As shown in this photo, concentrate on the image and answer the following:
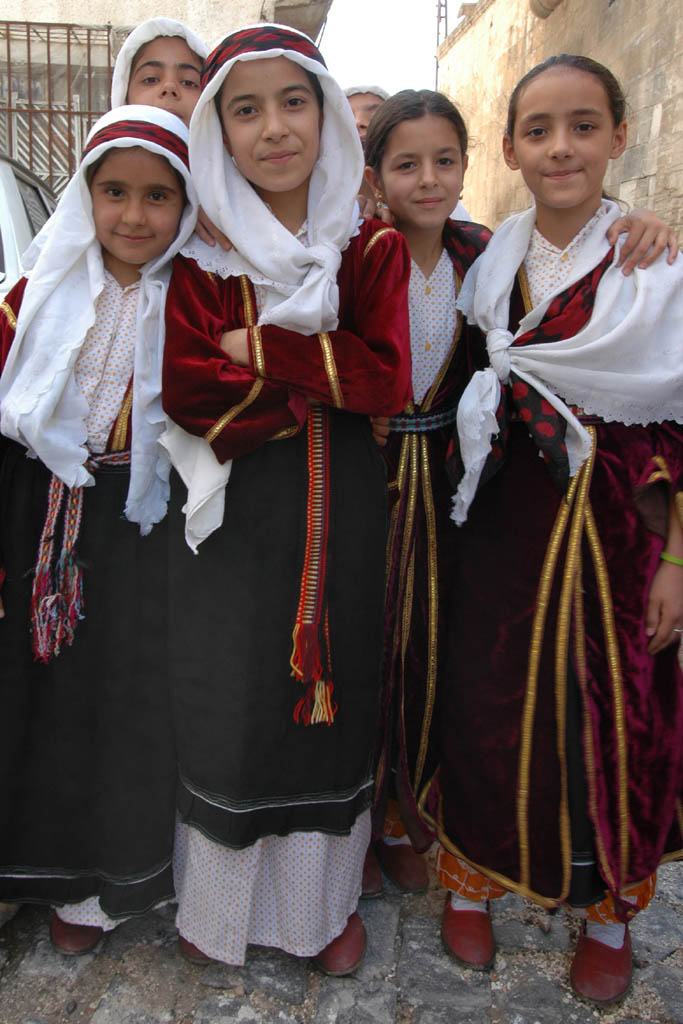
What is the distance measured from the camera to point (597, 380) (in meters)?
1.58

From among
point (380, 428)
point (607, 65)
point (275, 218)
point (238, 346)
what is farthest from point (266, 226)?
point (607, 65)

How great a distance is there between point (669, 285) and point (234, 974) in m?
1.75

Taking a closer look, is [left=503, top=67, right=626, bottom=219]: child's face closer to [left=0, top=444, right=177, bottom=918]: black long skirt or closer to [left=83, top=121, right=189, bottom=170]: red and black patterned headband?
[left=83, top=121, right=189, bottom=170]: red and black patterned headband

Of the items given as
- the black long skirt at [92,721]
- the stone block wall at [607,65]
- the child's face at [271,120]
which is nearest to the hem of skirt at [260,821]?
the black long skirt at [92,721]

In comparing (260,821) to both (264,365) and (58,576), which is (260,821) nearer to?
(58,576)

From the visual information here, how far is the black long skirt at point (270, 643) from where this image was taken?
162 cm

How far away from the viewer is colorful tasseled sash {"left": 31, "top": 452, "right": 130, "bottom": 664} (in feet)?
5.49

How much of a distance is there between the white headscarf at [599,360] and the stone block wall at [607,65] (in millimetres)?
1451

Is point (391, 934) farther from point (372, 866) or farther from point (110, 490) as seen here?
point (110, 490)

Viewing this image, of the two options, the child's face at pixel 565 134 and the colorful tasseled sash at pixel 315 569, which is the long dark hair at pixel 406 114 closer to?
the child's face at pixel 565 134

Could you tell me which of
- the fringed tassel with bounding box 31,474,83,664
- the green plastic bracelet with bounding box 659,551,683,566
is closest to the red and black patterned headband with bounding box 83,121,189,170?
the fringed tassel with bounding box 31,474,83,664

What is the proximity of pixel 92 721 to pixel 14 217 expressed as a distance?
3.50 metres

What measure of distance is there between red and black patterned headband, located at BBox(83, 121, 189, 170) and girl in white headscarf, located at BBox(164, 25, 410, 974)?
10 centimetres

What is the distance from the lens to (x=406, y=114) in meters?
1.76
